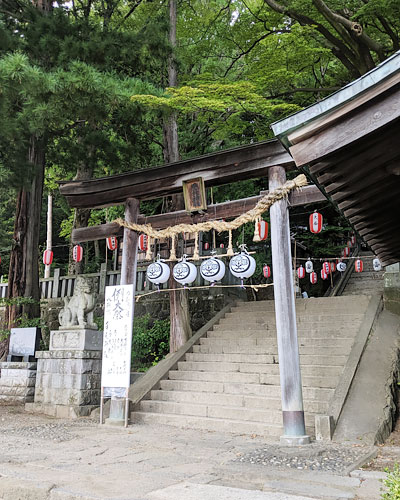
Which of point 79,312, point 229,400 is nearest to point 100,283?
point 79,312

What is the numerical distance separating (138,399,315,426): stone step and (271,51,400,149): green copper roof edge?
17.4ft

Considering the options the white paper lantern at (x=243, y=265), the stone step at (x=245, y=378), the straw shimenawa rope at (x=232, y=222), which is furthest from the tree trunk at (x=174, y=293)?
the white paper lantern at (x=243, y=265)

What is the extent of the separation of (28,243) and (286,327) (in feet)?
30.7

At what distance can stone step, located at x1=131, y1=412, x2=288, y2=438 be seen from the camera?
7180 millimetres

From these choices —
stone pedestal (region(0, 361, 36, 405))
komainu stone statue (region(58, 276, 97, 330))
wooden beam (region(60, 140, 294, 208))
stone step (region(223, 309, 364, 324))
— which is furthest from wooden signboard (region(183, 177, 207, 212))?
stone pedestal (region(0, 361, 36, 405))

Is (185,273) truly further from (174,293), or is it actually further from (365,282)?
(365,282)

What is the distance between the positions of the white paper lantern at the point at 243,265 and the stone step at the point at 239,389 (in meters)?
2.25

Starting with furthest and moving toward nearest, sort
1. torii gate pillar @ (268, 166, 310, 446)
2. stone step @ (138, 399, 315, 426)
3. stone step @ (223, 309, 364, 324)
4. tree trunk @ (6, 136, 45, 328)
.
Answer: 1. tree trunk @ (6, 136, 45, 328)
2. stone step @ (223, 309, 364, 324)
3. stone step @ (138, 399, 315, 426)
4. torii gate pillar @ (268, 166, 310, 446)

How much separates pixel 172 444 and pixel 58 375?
4.20m

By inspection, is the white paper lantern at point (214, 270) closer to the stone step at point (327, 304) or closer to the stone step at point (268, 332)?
the stone step at point (268, 332)

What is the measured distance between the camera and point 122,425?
7.84 m

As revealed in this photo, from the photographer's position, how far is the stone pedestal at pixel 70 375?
9195 mm

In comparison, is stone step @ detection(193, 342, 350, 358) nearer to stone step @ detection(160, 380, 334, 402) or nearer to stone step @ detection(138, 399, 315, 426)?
stone step @ detection(160, 380, 334, 402)

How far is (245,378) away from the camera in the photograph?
29.5ft
